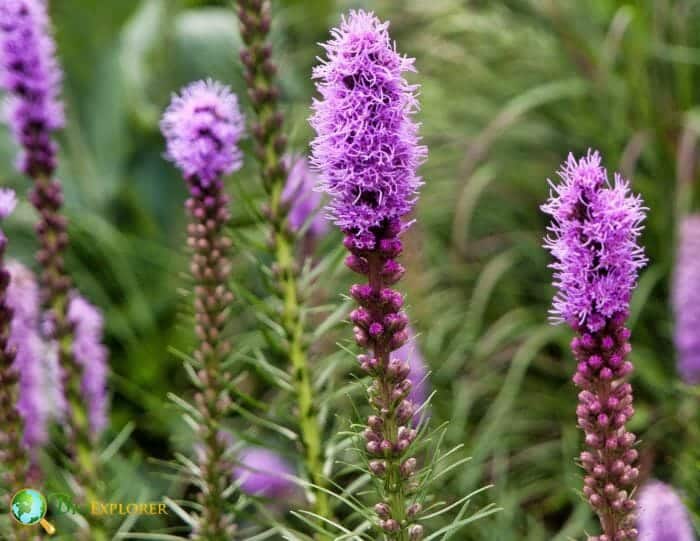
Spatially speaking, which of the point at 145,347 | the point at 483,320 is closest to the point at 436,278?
the point at 483,320

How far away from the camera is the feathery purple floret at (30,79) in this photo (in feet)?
6.81

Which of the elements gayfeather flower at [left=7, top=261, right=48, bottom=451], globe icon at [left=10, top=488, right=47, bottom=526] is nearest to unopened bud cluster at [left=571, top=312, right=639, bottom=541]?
globe icon at [left=10, top=488, right=47, bottom=526]

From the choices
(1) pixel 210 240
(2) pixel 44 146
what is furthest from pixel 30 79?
(1) pixel 210 240

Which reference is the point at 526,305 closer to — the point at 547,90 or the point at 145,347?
the point at 547,90

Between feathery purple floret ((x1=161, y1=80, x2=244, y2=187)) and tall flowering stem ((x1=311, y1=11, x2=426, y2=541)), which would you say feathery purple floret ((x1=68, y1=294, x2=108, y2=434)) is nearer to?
feathery purple floret ((x1=161, y1=80, x2=244, y2=187))

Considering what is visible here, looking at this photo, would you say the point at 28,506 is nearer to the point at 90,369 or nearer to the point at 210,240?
the point at 210,240

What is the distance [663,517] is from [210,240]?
1061mm

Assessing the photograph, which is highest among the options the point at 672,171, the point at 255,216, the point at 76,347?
the point at 672,171

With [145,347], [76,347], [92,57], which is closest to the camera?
[76,347]

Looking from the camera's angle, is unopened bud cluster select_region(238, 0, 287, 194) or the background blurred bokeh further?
the background blurred bokeh

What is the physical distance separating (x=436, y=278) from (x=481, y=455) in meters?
1.48

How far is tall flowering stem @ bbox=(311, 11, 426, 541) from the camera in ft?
4.49

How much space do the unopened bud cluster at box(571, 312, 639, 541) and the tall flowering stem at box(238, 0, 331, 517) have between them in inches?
22.4

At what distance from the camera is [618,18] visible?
504 centimetres
